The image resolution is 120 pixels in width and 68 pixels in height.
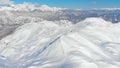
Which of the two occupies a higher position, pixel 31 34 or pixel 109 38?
pixel 31 34

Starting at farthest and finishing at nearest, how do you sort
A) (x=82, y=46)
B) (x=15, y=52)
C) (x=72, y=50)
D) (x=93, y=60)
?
(x=15, y=52)
(x=82, y=46)
(x=72, y=50)
(x=93, y=60)

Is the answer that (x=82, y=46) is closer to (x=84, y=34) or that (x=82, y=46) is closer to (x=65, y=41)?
(x=65, y=41)

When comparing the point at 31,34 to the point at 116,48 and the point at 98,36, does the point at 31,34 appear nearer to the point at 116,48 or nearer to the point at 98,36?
the point at 98,36

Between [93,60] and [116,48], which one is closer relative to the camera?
[93,60]

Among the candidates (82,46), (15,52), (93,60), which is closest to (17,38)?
(15,52)

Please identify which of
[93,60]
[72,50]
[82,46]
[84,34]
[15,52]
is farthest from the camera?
[15,52]

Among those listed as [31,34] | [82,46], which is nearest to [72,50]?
[82,46]

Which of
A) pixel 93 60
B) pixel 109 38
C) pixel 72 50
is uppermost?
pixel 109 38

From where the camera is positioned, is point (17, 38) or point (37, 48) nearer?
point (37, 48)

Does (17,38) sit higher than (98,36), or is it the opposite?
(17,38)
